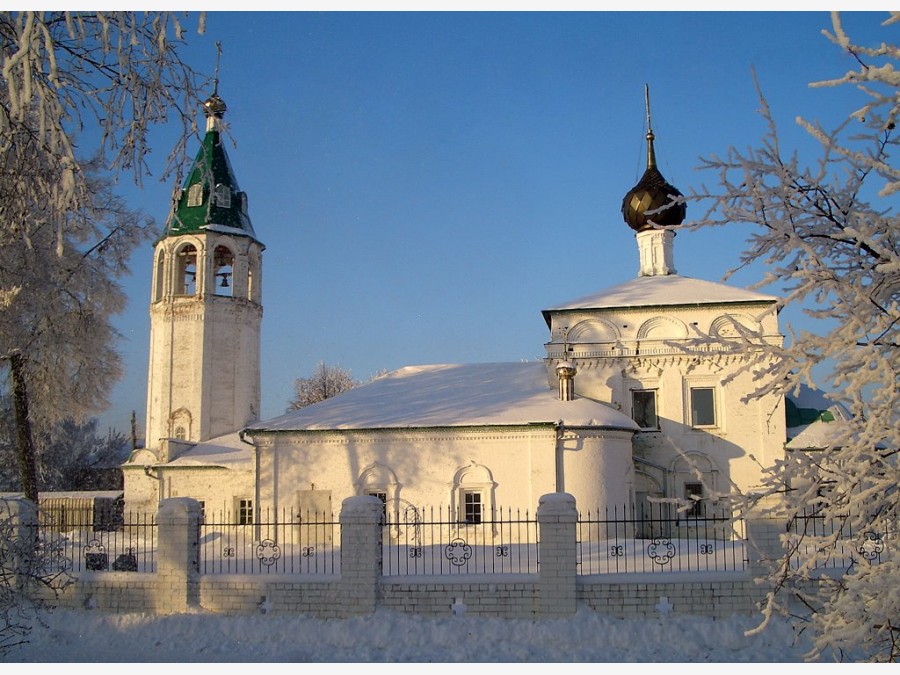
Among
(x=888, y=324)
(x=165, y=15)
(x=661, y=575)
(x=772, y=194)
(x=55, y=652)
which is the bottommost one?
(x=55, y=652)

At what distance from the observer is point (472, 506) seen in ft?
60.2

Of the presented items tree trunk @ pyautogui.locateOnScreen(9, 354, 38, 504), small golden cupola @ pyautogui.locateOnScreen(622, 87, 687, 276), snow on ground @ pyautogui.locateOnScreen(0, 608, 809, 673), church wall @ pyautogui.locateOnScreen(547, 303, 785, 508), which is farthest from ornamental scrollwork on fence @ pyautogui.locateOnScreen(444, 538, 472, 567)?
small golden cupola @ pyautogui.locateOnScreen(622, 87, 687, 276)

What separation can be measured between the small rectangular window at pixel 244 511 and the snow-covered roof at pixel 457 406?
2.84 m

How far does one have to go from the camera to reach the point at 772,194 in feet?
17.2

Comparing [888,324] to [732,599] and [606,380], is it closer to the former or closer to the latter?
[732,599]

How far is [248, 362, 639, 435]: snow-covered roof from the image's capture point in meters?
18.3

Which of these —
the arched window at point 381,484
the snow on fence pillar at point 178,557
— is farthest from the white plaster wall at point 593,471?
the snow on fence pillar at point 178,557

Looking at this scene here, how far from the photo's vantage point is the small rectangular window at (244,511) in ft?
69.7

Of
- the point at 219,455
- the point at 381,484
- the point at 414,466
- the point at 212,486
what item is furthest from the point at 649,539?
the point at 219,455

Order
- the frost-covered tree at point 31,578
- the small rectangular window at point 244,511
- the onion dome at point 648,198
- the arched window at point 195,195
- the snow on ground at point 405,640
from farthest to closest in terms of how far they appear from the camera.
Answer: the arched window at point 195,195, the onion dome at point 648,198, the small rectangular window at point 244,511, the frost-covered tree at point 31,578, the snow on ground at point 405,640

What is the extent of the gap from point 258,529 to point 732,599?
10947 mm

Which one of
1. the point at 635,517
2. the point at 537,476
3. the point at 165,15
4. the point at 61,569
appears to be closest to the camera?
the point at 165,15

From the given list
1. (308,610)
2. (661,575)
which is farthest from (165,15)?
(661,575)

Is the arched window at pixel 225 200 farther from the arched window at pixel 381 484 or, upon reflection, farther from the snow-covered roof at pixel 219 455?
the arched window at pixel 381 484
